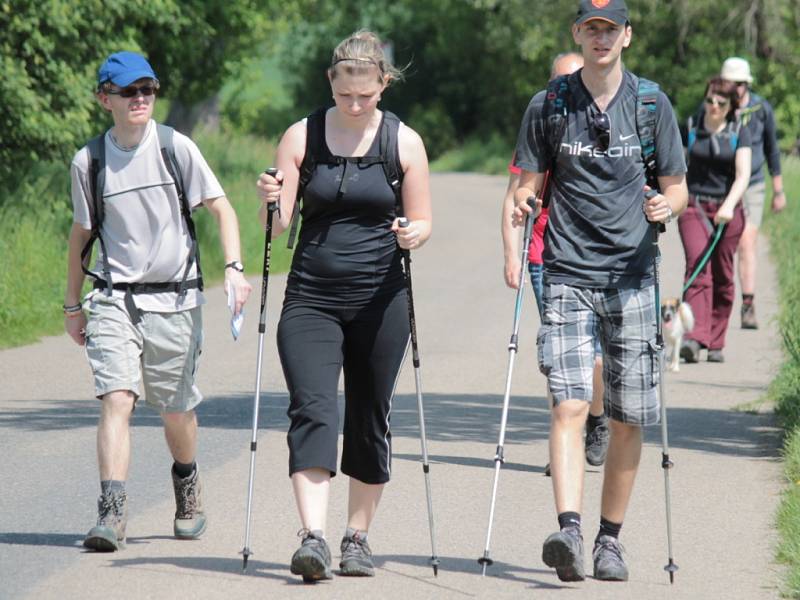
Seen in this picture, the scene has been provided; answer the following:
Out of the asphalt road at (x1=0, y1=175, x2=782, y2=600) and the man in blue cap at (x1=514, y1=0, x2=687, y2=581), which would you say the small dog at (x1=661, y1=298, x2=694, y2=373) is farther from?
the man in blue cap at (x1=514, y1=0, x2=687, y2=581)

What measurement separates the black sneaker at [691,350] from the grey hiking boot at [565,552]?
7.43 m

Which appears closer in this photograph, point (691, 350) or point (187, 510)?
point (187, 510)

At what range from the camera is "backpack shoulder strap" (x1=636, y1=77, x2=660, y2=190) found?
662 centimetres

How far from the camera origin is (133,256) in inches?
279

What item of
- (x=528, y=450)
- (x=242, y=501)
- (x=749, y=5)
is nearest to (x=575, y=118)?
(x=242, y=501)

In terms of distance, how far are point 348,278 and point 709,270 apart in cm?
778

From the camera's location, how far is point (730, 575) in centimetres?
677

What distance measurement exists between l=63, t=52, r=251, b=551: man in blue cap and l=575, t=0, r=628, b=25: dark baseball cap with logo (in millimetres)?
1607

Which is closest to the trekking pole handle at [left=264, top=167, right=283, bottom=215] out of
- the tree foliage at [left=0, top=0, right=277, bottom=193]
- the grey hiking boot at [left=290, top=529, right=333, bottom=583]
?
the grey hiking boot at [left=290, top=529, right=333, bottom=583]

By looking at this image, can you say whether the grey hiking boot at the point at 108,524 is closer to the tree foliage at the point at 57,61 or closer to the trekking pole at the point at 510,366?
the trekking pole at the point at 510,366

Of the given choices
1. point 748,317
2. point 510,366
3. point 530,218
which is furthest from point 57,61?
point 510,366

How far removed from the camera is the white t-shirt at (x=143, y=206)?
23.2 ft

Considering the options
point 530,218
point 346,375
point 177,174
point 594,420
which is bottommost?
point 594,420

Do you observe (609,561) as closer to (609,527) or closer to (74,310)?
(609,527)
